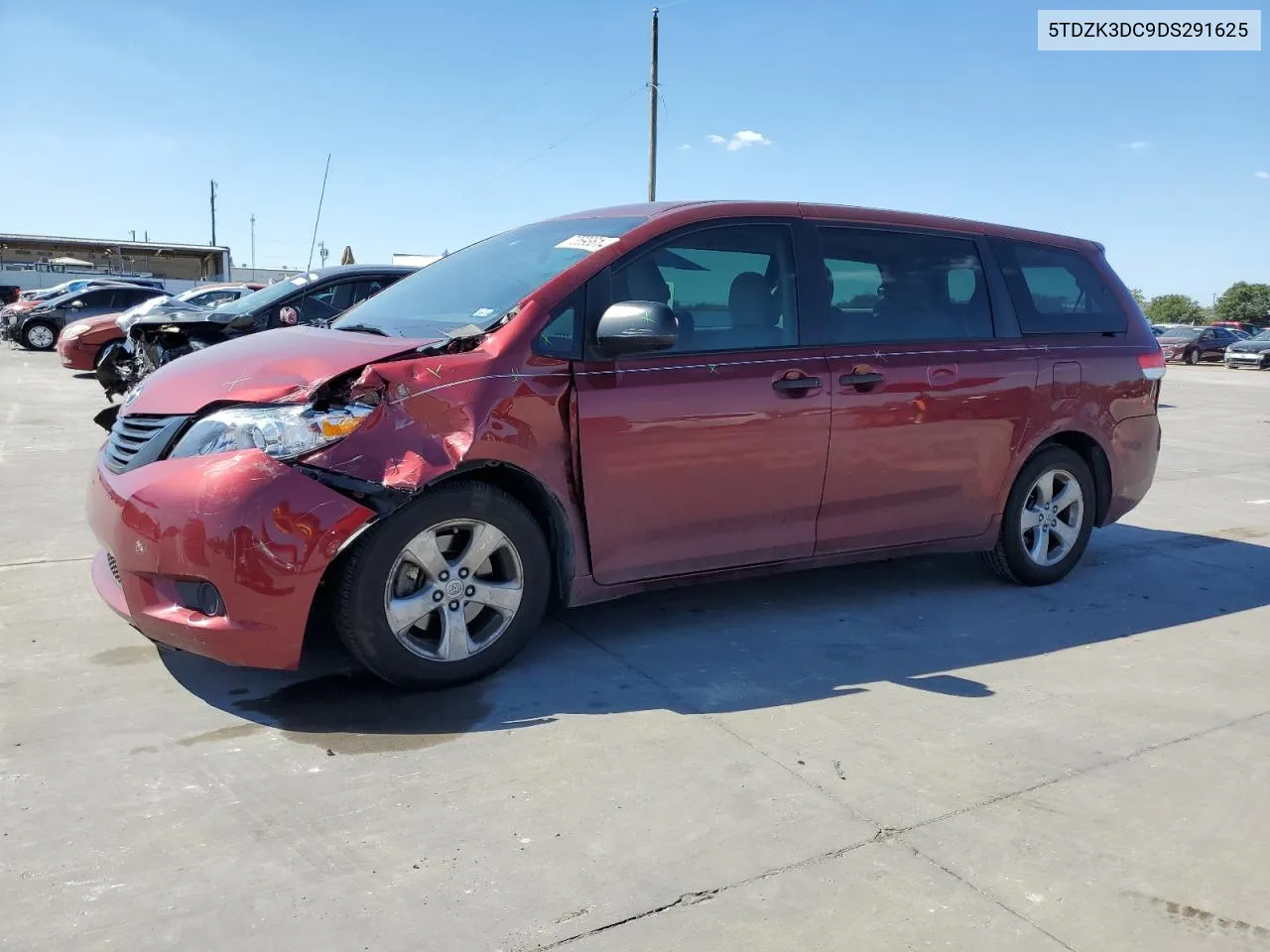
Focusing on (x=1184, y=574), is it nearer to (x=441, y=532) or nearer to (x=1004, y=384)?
(x=1004, y=384)

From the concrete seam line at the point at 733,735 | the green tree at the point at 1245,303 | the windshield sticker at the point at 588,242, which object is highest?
the green tree at the point at 1245,303

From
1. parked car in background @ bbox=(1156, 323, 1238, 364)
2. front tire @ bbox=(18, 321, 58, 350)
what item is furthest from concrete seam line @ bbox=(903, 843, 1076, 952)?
parked car in background @ bbox=(1156, 323, 1238, 364)

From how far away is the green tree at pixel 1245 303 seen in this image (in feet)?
227

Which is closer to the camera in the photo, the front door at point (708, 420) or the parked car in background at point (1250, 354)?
the front door at point (708, 420)

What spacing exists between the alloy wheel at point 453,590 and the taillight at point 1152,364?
3.79 metres

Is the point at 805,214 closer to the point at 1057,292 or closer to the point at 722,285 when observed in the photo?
the point at 722,285

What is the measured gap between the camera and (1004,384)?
5.07 metres

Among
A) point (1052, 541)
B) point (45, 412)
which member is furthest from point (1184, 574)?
point (45, 412)

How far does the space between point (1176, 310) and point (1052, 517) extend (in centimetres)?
7991

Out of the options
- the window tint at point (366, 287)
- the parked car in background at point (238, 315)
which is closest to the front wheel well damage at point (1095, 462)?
the parked car in background at point (238, 315)

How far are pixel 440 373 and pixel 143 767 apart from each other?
5.03 ft

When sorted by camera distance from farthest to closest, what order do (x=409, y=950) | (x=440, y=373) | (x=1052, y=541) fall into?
(x=1052, y=541) < (x=440, y=373) < (x=409, y=950)

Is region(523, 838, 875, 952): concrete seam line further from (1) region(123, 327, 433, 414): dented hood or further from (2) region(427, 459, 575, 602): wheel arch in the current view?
(1) region(123, 327, 433, 414): dented hood

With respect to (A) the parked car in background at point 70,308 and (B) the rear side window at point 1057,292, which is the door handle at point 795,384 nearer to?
(B) the rear side window at point 1057,292
